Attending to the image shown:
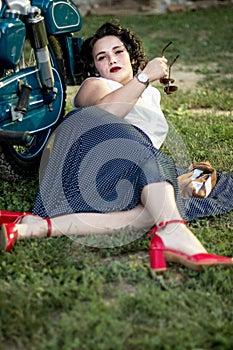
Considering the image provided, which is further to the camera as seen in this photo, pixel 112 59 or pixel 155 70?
pixel 112 59

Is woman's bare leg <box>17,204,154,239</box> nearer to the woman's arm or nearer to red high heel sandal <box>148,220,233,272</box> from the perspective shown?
red high heel sandal <box>148,220,233,272</box>

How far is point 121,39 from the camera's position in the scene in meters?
3.52

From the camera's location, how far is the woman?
8.87 feet

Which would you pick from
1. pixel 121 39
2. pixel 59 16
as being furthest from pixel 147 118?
pixel 59 16

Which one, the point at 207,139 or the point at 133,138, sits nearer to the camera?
the point at 133,138

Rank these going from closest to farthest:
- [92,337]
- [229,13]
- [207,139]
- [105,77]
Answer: [92,337]
[105,77]
[207,139]
[229,13]

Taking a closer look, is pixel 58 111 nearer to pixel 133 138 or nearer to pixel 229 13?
pixel 133 138

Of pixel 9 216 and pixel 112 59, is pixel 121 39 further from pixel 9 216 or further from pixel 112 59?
pixel 9 216

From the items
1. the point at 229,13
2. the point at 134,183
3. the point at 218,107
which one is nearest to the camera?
the point at 134,183

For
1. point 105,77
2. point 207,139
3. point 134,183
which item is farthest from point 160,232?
point 207,139

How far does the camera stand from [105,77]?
3430 mm

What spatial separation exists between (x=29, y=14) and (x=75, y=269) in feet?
4.02

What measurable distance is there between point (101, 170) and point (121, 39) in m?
0.86

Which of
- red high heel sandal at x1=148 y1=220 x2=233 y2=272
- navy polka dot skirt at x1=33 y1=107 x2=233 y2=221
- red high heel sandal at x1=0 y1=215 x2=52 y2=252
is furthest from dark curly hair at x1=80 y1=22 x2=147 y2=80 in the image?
red high heel sandal at x1=148 y1=220 x2=233 y2=272
